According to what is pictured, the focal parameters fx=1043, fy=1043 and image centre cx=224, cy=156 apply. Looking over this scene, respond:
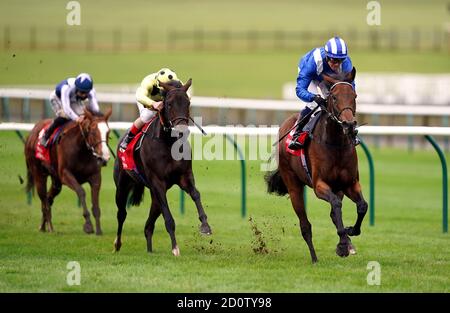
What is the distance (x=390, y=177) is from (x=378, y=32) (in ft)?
136

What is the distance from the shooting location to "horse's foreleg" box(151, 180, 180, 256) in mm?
8766

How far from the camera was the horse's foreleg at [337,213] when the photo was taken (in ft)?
24.8

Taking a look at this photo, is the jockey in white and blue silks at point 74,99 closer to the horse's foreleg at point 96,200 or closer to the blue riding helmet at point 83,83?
the blue riding helmet at point 83,83

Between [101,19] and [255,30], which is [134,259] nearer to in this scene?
[255,30]

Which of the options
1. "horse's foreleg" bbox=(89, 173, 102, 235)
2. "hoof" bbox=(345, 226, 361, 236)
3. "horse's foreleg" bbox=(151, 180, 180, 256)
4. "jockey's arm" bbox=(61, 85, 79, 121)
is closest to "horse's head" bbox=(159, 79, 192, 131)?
"horse's foreleg" bbox=(151, 180, 180, 256)

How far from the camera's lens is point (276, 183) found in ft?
29.9

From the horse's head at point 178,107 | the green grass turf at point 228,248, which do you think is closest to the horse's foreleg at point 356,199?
the green grass turf at point 228,248

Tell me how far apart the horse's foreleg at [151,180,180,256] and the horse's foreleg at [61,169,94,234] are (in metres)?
1.95

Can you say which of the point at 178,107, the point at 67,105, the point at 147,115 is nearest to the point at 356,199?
the point at 178,107

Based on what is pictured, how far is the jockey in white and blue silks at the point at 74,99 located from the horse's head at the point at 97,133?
0.51 ft

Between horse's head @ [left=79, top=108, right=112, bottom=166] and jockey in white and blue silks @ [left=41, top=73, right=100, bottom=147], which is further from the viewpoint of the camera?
jockey in white and blue silks @ [left=41, top=73, right=100, bottom=147]

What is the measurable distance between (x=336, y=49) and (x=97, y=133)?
3.70 meters

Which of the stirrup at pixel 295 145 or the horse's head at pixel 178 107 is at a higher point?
the horse's head at pixel 178 107

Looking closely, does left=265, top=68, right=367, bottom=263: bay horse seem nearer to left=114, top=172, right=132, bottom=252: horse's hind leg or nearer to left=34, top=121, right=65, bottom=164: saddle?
left=114, top=172, right=132, bottom=252: horse's hind leg
